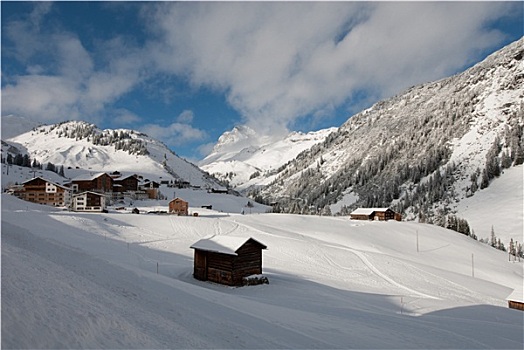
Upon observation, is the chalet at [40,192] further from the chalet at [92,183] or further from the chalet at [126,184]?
the chalet at [126,184]

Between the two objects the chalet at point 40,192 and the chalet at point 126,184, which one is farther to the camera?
the chalet at point 126,184

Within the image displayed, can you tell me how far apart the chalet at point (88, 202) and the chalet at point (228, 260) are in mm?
40993

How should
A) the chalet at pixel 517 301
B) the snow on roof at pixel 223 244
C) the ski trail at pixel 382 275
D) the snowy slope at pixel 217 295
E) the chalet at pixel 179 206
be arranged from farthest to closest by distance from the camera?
1. the chalet at pixel 179 206
2. the ski trail at pixel 382 275
3. the chalet at pixel 517 301
4. the snow on roof at pixel 223 244
5. the snowy slope at pixel 217 295

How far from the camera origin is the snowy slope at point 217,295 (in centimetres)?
753

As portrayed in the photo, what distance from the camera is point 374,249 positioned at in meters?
51.2

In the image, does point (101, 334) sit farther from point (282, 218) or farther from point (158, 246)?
point (282, 218)

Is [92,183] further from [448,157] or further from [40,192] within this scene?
[448,157]

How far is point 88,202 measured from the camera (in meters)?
60.7

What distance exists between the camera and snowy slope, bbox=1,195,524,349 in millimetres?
7534

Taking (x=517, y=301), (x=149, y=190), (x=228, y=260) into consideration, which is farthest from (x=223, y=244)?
(x=149, y=190)

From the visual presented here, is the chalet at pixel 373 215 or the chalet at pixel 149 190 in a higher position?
the chalet at pixel 149 190

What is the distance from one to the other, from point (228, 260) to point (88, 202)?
146ft

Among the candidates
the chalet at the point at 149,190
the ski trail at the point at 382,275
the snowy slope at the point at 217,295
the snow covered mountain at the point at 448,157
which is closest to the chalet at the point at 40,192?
the snowy slope at the point at 217,295

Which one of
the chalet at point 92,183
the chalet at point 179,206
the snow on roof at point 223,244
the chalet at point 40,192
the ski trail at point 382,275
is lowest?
the ski trail at point 382,275
